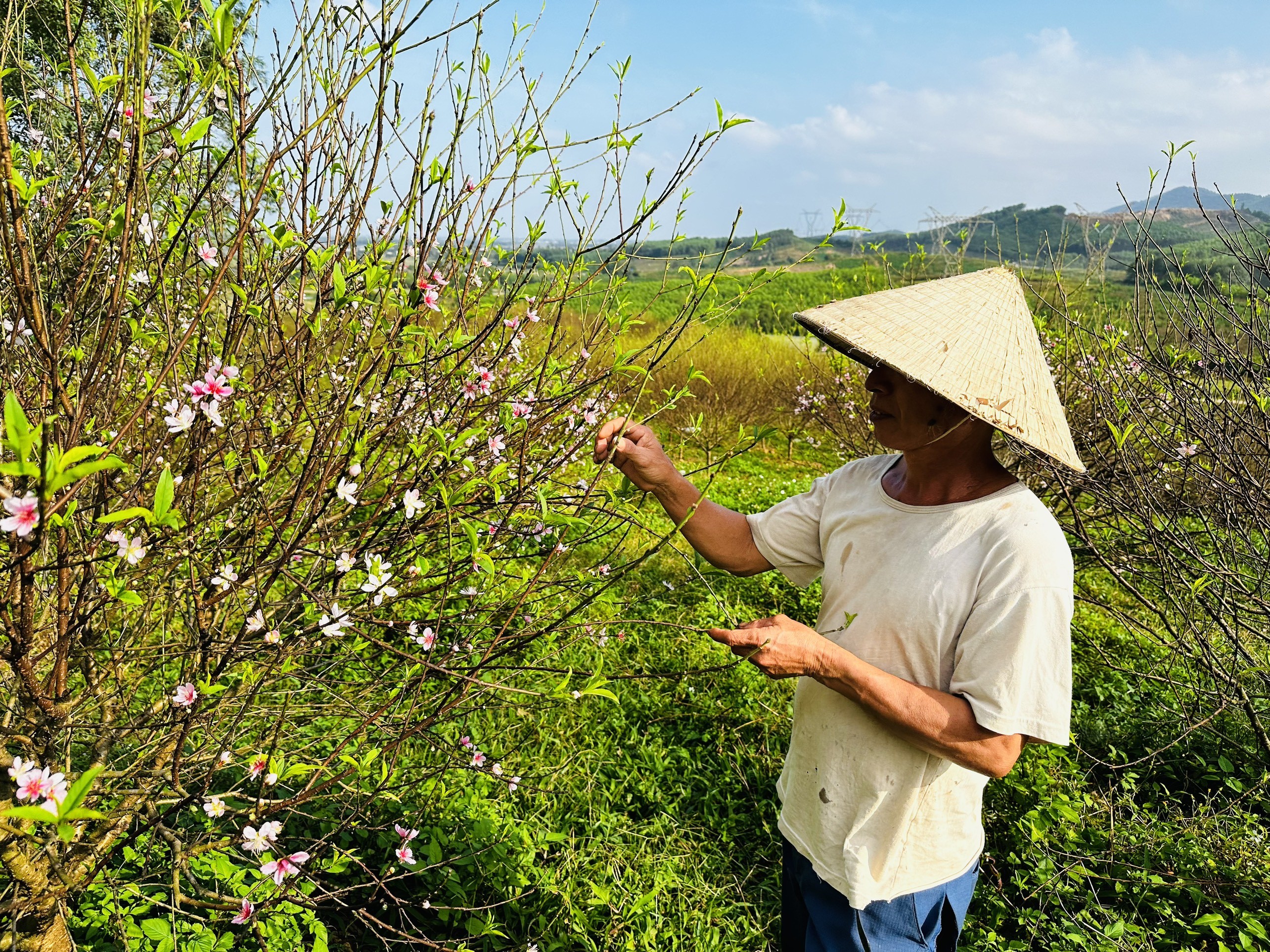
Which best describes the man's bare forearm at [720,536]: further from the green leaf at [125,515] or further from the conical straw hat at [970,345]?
the green leaf at [125,515]

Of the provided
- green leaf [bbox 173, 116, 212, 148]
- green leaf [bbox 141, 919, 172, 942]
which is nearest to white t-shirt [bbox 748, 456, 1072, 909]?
green leaf [bbox 173, 116, 212, 148]

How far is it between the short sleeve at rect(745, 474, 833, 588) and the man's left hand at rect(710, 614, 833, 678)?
0.43 meters

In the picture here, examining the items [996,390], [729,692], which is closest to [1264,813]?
[729,692]

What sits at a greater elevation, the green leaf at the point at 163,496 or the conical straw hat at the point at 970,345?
the conical straw hat at the point at 970,345

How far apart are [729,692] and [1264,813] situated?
81.4 inches

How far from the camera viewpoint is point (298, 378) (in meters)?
1.27

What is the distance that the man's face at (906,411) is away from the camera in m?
1.39

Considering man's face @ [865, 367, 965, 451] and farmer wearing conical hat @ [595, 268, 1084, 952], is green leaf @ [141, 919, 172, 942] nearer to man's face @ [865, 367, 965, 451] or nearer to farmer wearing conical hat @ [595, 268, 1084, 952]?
farmer wearing conical hat @ [595, 268, 1084, 952]

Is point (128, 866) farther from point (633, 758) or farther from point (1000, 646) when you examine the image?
point (1000, 646)

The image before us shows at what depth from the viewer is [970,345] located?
4.57ft

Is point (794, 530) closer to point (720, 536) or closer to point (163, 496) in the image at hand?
point (720, 536)

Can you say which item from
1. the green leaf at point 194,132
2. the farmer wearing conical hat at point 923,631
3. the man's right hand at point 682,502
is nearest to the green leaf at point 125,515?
the green leaf at point 194,132

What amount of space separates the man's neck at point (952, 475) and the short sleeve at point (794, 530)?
10.2 inches

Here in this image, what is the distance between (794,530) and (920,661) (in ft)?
1.47
